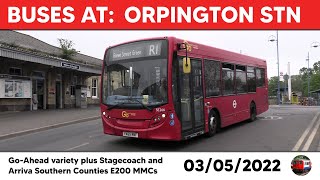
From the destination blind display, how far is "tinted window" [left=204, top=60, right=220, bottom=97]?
2277 millimetres

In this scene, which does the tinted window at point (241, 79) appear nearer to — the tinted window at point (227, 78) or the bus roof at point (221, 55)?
the bus roof at point (221, 55)

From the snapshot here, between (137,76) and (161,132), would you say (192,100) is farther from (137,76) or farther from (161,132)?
(137,76)

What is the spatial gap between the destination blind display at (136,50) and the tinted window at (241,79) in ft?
17.6

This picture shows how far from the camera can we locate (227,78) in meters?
13.0

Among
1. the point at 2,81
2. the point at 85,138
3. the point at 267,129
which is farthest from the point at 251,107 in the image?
the point at 2,81

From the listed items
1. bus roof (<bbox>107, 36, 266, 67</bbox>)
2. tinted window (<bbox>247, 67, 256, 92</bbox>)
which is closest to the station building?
bus roof (<bbox>107, 36, 266, 67</bbox>)

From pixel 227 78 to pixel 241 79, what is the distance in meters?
1.62

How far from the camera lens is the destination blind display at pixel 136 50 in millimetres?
9591

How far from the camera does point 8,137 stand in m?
12.8

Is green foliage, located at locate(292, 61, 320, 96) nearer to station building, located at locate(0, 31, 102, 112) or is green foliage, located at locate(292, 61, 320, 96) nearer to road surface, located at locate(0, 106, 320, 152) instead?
station building, located at locate(0, 31, 102, 112)

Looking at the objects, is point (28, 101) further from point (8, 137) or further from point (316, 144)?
point (316, 144)

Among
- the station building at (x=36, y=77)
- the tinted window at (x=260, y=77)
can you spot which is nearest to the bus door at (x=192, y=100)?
the tinted window at (x=260, y=77)

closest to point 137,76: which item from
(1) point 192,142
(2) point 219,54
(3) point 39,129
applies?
(1) point 192,142

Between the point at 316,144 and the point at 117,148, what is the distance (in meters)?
5.40
